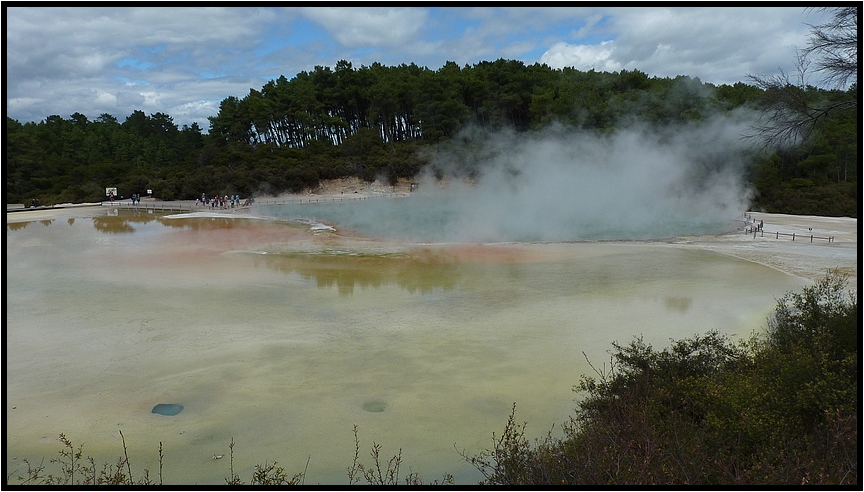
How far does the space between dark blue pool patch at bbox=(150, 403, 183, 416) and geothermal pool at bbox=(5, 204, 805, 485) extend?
62mm

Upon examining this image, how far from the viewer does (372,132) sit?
55844 mm

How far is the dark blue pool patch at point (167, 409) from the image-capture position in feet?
21.4

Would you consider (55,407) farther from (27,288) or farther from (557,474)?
(27,288)

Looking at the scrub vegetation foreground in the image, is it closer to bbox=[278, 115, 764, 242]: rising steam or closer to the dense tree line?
bbox=[278, 115, 764, 242]: rising steam

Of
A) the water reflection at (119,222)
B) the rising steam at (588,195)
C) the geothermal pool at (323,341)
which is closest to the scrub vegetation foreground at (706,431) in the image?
the geothermal pool at (323,341)

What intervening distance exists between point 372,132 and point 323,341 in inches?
1915

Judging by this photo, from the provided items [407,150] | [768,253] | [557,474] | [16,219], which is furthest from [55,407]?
[407,150]

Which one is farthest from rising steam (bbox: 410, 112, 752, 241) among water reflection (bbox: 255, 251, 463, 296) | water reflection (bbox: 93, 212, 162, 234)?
water reflection (bbox: 93, 212, 162, 234)

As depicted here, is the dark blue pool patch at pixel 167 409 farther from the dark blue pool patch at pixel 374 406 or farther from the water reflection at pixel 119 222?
the water reflection at pixel 119 222

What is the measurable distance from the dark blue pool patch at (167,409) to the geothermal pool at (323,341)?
62 millimetres

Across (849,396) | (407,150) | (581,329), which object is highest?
(407,150)

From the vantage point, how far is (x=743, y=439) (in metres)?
4.31

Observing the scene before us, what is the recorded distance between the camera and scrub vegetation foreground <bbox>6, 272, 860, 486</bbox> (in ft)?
12.3

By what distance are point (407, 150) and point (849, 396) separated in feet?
162
